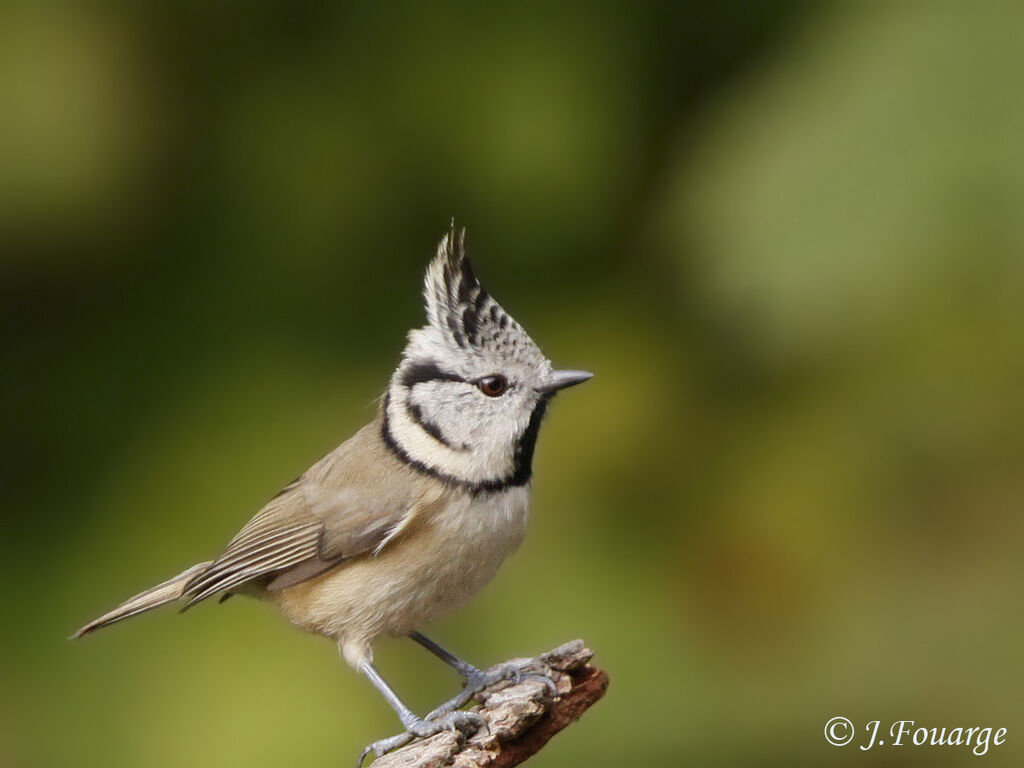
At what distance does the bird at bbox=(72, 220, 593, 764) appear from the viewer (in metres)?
3.39

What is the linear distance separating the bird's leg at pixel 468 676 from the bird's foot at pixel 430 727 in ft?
0.11

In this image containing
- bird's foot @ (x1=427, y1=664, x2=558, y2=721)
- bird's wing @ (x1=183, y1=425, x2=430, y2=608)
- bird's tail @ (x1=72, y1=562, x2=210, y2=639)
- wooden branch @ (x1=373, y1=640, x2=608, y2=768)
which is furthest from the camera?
bird's tail @ (x1=72, y1=562, x2=210, y2=639)

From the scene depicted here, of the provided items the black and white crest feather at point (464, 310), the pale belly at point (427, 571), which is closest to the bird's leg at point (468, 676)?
the pale belly at point (427, 571)

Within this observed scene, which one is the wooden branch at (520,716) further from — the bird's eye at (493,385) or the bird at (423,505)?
the bird's eye at (493,385)

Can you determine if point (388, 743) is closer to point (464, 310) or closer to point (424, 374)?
point (424, 374)

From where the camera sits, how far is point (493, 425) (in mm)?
3529

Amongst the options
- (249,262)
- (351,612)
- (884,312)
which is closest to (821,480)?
(884,312)

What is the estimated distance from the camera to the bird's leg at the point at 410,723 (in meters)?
3.15

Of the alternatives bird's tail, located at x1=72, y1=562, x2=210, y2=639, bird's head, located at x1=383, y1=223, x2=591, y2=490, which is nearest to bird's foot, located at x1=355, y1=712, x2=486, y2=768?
bird's head, located at x1=383, y1=223, x2=591, y2=490

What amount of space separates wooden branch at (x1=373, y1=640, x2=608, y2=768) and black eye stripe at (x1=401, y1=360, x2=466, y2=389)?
0.75 metres

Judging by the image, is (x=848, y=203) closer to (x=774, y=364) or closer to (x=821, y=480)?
(x=774, y=364)

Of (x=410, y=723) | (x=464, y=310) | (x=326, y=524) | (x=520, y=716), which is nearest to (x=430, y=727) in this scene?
(x=410, y=723)

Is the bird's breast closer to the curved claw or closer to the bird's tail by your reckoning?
the curved claw

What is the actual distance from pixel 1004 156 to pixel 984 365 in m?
0.70
